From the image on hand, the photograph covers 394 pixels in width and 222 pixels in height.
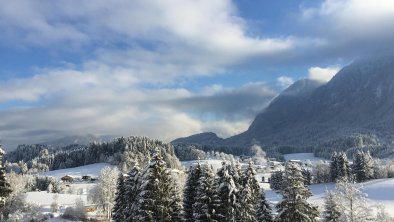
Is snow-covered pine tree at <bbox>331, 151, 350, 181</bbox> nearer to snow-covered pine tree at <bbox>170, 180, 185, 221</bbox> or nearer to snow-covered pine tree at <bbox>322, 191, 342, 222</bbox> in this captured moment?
snow-covered pine tree at <bbox>322, 191, 342, 222</bbox>

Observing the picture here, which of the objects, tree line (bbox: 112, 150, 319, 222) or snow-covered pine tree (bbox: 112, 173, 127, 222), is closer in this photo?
tree line (bbox: 112, 150, 319, 222)

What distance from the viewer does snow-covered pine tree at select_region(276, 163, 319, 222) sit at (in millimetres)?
53125

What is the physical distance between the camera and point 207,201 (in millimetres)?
59781

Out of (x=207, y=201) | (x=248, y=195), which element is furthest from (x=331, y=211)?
(x=207, y=201)

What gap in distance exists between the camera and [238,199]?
59.8 metres

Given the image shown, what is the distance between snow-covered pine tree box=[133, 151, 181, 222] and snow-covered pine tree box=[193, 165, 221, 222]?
12.8ft

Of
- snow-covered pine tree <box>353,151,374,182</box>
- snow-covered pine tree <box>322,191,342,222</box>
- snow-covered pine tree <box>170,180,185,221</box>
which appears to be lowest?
snow-covered pine tree <box>322,191,342,222</box>

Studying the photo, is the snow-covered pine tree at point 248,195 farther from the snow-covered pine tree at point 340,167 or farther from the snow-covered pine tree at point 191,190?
the snow-covered pine tree at point 340,167

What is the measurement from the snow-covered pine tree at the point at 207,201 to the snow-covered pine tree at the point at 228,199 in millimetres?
646

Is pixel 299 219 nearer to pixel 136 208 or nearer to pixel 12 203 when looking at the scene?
pixel 136 208

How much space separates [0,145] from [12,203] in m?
75.8

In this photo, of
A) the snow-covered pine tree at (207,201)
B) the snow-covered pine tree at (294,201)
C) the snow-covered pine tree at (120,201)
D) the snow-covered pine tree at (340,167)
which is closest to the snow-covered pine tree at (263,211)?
the snow-covered pine tree at (207,201)

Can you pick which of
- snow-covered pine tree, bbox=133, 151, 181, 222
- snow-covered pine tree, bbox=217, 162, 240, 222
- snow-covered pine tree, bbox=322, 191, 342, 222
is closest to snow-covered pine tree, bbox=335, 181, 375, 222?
snow-covered pine tree, bbox=217, 162, 240, 222

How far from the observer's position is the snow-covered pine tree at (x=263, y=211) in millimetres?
60600
